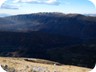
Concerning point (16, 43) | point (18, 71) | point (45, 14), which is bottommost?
point (18, 71)

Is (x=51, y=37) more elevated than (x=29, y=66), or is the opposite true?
(x=51, y=37)

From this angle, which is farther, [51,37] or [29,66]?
[51,37]

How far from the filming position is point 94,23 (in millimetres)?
7156

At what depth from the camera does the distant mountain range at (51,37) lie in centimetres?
717

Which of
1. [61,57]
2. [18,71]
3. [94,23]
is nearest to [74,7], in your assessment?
[94,23]

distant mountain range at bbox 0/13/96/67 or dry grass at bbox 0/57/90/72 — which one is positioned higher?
distant mountain range at bbox 0/13/96/67

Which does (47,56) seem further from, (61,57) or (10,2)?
(10,2)

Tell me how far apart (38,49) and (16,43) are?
416 mm

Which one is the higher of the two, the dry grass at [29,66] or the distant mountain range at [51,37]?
the distant mountain range at [51,37]

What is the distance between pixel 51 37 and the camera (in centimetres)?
736

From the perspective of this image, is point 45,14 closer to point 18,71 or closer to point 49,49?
point 49,49

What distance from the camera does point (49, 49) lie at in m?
7.32

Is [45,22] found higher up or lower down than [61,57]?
higher up

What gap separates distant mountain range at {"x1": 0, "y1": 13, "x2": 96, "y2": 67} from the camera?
717 centimetres
